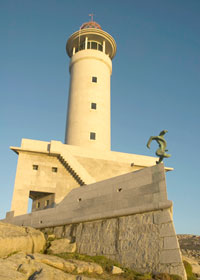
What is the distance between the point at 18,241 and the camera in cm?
1430

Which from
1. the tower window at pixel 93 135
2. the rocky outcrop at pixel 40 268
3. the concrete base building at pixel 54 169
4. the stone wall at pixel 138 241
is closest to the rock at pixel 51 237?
the stone wall at pixel 138 241

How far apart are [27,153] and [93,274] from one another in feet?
62.3

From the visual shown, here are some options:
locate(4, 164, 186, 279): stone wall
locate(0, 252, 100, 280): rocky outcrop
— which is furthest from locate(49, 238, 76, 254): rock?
locate(0, 252, 100, 280): rocky outcrop

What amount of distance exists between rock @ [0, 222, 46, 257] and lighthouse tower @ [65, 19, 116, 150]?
18.4 meters

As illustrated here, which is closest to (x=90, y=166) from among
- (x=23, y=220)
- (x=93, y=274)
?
(x=23, y=220)

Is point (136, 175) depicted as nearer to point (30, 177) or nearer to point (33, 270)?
point (33, 270)

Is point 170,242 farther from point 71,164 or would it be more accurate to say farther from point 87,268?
point 71,164

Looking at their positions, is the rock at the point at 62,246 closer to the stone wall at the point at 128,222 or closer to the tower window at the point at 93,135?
the stone wall at the point at 128,222

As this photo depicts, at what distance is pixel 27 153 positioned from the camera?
95.4 feet

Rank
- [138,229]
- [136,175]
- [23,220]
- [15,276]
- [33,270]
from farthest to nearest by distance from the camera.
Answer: [23,220] < [136,175] < [138,229] < [33,270] < [15,276]

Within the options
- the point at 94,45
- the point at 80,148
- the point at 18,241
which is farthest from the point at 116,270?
the point at 94,45

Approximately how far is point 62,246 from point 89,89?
24298 millimetres

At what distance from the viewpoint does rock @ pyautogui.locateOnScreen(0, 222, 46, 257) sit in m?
13.5

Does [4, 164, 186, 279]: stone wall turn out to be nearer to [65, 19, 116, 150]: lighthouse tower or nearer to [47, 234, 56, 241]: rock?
[47, 234, 56, 241]: rock
